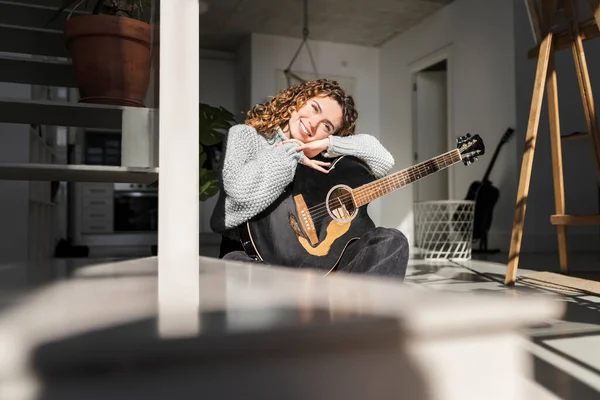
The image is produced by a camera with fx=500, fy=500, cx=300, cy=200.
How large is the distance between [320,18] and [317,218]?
15.2ft

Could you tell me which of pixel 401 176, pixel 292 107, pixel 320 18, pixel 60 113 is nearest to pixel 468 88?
pixel 320 18

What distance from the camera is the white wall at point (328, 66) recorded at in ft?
19.5

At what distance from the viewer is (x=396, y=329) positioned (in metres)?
0.17

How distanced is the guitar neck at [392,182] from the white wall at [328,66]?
434 cm

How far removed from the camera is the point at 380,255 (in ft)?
3.77

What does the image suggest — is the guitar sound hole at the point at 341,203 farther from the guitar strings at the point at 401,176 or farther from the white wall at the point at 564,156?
the white wall at the point at 564,156

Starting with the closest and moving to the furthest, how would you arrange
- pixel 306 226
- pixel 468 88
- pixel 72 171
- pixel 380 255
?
1. pixel 72 171
2. pixel 380 255
3. pixel 306 226
4. pixel 468 88

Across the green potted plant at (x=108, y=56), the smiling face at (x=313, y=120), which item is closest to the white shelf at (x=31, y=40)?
the green potted plant at (x=108, y=56)

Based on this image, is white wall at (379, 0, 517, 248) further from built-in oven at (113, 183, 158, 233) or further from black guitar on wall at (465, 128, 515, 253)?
built-in oven at (113, 183, 158, 233)

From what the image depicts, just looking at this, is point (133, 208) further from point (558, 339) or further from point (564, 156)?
point (558, 339)

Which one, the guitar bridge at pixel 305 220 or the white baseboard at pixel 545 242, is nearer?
the guitar bridge at pixel 305 220

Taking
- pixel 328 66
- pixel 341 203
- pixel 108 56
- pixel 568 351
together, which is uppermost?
pixel 328 66

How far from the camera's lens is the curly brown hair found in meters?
1.38

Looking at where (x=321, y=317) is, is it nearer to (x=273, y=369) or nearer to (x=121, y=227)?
(x=273, y=369)
